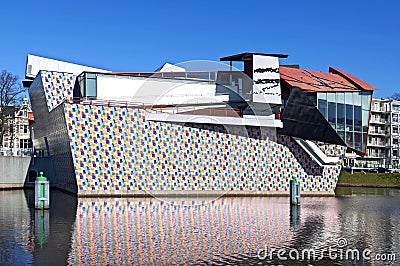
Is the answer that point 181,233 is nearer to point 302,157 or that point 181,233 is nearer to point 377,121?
point 302,157

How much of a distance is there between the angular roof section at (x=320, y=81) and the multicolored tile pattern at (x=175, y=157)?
11.8 feet

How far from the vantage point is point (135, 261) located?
36.3 ft

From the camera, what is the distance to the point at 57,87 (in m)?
33.6

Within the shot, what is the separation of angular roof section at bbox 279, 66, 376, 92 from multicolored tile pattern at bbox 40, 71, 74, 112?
13.2m

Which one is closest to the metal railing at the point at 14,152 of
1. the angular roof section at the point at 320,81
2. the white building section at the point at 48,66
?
the white building section at the point at 48,66

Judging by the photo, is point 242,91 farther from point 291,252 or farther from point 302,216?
point 291,252

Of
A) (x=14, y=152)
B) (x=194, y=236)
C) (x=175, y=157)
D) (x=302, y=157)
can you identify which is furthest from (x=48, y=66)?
(x=194, y=236)

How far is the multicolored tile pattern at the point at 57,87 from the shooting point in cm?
3325

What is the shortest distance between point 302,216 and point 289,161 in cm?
1407

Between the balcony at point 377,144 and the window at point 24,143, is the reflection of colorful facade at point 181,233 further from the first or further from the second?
the balcony at point 377,144

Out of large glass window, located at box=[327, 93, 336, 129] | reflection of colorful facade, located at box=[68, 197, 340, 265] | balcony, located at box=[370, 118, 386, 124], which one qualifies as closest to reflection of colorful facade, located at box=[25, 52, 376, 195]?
large glass window, located at box=[327, 93, 336, 129]

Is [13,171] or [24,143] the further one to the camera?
[24,143]

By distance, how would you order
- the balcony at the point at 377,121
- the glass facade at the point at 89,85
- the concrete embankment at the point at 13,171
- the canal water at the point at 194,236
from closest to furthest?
the canal water at the point at 194,236 < the glass facade at the point at 89,85 < the concrete embankment at the point at 13,171 < the balcony at the point at 377,121

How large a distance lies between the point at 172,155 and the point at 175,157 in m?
0.22
